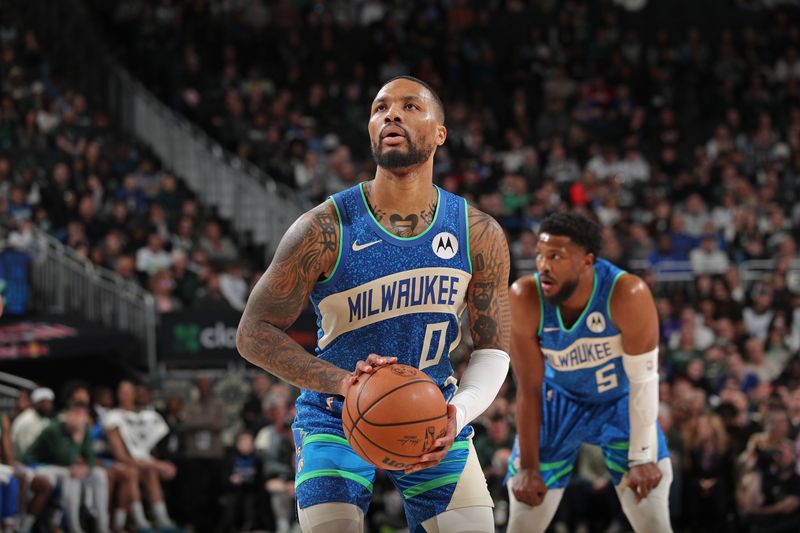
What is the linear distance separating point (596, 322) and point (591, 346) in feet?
0.46

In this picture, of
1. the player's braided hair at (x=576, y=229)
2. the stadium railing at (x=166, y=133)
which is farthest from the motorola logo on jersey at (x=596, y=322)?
the stadium railing at (x=166, y=133)

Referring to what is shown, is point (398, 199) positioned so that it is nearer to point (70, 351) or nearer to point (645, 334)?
point (645, 334)

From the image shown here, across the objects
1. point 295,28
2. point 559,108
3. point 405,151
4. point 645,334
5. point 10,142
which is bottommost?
point 645,334

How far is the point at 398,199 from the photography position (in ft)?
15.4

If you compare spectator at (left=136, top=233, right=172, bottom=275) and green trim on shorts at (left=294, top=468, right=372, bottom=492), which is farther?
spectator at (left=136, top=233, right=172, bottom=275)

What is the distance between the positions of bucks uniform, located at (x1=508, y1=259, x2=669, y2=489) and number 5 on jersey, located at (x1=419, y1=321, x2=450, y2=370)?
1874 mm

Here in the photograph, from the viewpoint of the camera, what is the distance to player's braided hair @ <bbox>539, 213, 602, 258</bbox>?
20.3ft

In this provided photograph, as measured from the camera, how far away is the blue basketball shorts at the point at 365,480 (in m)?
4.45

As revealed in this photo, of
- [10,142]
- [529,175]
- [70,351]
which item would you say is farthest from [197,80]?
[70,351]

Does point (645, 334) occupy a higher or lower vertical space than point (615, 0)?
lower

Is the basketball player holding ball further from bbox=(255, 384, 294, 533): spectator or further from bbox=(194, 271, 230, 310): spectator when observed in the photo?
bbox=(194, 271, 230, 310): spectator

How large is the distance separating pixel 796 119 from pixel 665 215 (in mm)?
4227

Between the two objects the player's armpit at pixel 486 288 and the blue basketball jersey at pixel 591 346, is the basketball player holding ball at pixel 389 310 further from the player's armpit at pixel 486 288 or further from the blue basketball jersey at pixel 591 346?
the blue basketball jersey at pixel 591 346

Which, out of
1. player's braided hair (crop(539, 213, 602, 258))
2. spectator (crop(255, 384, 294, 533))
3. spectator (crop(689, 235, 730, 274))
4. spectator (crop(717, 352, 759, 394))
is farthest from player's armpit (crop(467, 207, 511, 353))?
spectator (crop(689, 235, 730, 274))
